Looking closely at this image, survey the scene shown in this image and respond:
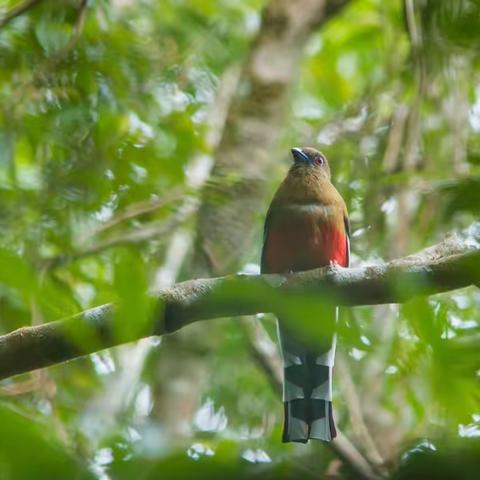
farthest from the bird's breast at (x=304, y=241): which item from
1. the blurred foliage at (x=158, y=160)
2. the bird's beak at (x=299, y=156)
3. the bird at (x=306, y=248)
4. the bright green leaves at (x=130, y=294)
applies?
the bright green leaves at (x=130, y=294)

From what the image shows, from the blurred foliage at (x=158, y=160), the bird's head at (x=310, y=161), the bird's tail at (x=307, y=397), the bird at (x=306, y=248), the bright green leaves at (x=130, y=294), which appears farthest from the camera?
the bird's head at (x=310, y=161)

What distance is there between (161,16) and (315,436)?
11.3ft

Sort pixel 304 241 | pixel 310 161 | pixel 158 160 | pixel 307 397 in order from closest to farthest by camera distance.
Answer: pixel 307 397 → pixel 304 241 → pixel 158 160 → pixel 310 161

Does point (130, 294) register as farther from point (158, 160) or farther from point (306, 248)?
point (158, 160)

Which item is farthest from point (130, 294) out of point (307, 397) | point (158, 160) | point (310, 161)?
point (310, 161)

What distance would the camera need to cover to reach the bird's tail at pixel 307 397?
353cm

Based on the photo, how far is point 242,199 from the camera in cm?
513

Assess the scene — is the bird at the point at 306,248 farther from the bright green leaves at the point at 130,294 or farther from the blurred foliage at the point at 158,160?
the bright green leaves at the point at 130,294

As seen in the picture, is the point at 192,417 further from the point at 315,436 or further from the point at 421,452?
the point at 421,452

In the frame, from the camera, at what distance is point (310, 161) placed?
16.4ft

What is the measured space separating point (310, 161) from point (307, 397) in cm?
150

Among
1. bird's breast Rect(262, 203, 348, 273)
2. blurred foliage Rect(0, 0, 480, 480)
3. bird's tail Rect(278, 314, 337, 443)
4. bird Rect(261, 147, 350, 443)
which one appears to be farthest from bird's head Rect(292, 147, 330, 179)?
bird's tail Rect(278, 314, 337, 443)

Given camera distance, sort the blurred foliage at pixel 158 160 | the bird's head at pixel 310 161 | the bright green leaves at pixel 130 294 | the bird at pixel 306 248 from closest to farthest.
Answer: the bright green leaves at pixel 130 294 < the bird at pixel 306 248 < the blurred foliage at pixel 158 160 < the bird's head at pixel 310 161

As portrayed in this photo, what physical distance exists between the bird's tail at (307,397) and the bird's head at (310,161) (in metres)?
1.18
